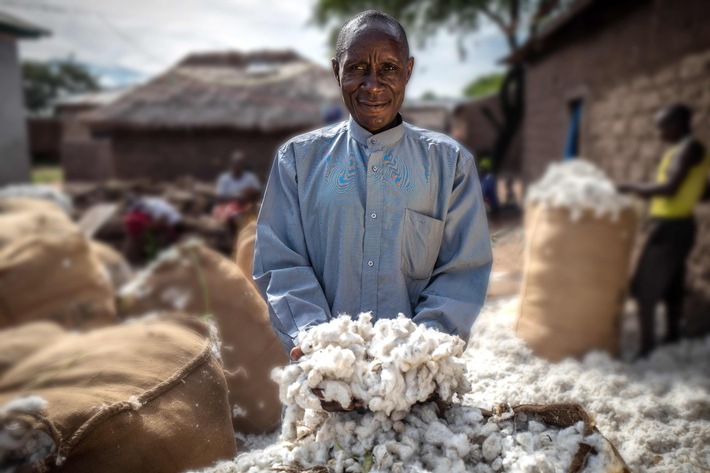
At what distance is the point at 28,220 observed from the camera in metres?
3.12

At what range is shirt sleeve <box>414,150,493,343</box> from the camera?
152 centimetres

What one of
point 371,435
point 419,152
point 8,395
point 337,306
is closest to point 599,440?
point 371,435

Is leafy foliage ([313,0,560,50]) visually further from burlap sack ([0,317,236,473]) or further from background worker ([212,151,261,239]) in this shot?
burlap sack ([0,317,236,473])

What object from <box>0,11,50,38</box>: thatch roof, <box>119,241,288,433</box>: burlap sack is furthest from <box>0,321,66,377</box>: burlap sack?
<box>0,11,50,38</box>: thatch roof

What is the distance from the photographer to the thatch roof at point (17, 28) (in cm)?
678

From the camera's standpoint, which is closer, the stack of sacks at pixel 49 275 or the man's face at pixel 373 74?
the man's face at pixel 373 74

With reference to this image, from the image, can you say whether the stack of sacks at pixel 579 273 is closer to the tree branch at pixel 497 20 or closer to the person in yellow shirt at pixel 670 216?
the person in yellow shirt at pixel 670 216

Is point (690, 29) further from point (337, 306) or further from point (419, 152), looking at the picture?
point (337, 306)

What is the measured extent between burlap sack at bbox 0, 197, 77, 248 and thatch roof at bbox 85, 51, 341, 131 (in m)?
7.86

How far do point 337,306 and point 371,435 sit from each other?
375 mm

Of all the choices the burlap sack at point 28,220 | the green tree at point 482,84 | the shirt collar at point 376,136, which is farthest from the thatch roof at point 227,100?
the green tree at point 482,84

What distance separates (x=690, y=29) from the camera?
449cm

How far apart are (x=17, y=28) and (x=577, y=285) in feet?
23.0

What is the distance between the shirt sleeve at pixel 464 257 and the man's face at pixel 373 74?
0.27m
